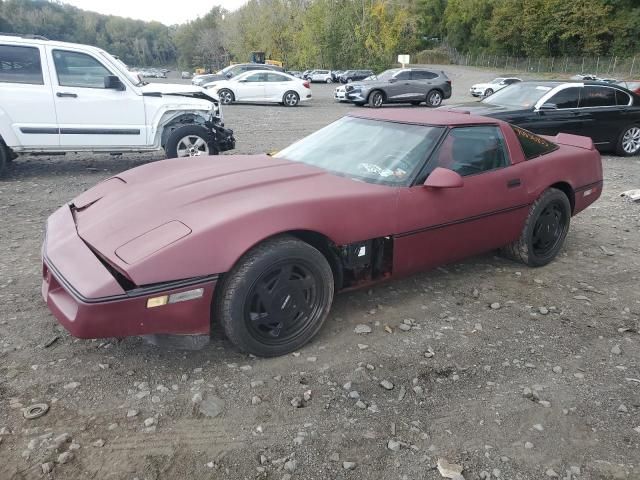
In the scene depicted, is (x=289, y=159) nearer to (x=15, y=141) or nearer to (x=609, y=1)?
(x=15, y=141)

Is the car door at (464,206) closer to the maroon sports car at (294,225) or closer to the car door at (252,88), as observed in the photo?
the maroon sports car at (294,225)

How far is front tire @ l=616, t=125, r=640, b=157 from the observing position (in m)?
9.67

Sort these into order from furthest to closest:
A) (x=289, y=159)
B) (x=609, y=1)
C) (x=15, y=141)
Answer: (x=609, y=1) → (x=15, y=141) → (x=289, y=159)

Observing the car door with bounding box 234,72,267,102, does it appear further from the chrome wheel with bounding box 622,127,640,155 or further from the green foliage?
the green foliage

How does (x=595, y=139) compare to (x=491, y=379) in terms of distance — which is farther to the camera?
(x=595, y=139)

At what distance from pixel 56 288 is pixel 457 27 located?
304 feet

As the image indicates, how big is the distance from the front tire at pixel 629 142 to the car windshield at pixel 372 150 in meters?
8.01

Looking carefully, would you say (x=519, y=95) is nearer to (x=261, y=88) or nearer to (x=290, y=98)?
(x=290, y=98)

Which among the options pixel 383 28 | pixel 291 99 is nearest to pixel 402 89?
pixel 291 99

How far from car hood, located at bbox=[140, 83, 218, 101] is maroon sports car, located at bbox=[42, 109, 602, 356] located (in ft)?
13.4

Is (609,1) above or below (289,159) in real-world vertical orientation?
above

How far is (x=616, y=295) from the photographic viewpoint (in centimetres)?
389

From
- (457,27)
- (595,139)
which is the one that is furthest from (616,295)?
(457,27)

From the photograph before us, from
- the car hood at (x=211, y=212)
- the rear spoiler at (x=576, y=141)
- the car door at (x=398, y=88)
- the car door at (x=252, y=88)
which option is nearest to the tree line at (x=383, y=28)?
the car door at (x=252, y=88)
